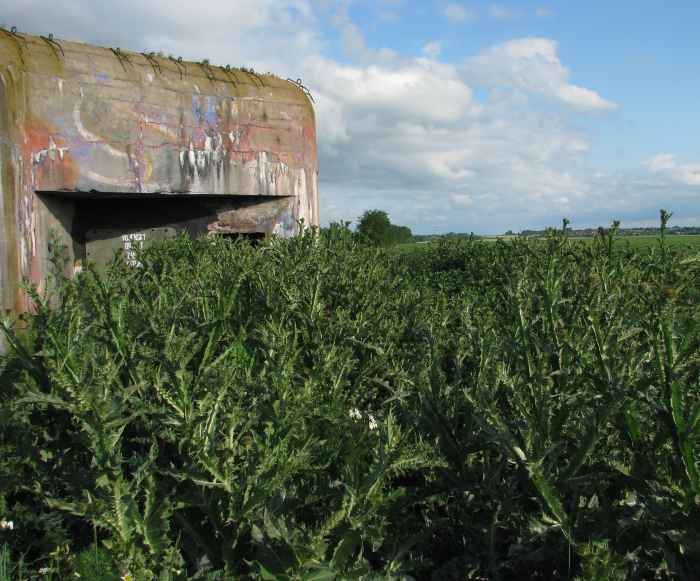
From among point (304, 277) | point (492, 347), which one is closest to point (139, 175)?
point (304, 277)

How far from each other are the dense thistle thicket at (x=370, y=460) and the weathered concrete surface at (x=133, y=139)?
534 cm

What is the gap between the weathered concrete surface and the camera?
321 inches

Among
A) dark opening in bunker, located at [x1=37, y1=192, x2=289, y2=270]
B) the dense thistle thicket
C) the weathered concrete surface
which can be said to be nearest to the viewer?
the dense thistle thicket

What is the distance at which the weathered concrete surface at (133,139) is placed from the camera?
26.7 ft

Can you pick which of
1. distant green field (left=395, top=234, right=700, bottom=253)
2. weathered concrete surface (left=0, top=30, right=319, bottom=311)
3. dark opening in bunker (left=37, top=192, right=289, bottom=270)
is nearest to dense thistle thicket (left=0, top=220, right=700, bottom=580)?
distant green field (left=395, top=234, right=700, bottom=253)

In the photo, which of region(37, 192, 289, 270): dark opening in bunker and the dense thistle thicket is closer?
the dense thistle thicket

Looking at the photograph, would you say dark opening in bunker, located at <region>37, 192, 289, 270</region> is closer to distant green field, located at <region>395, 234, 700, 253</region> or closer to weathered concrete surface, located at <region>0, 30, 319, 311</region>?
weathered concrete surface, located at <region>0, 30, 319, 311</region>

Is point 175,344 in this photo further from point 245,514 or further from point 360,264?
point 360,264

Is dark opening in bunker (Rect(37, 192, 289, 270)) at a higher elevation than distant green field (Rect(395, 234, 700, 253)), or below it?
higher

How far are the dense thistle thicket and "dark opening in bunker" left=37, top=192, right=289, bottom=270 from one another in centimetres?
664

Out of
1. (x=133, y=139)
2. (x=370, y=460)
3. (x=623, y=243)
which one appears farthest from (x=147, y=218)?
(x=370, y=460)

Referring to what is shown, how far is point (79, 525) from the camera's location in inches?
126

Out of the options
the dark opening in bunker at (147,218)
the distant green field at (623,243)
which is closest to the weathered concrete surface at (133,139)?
the dark opening in bunker at (147,218)

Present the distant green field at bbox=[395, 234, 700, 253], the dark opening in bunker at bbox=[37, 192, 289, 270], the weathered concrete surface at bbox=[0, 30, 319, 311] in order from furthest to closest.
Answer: the dark opening in bunker at bbox=[37, 192, 289, 270] < the weathered concrete surface at bbox=[0, 30, 319, 311] < the distant green field at bbox=[395, 234, 700, 253]
